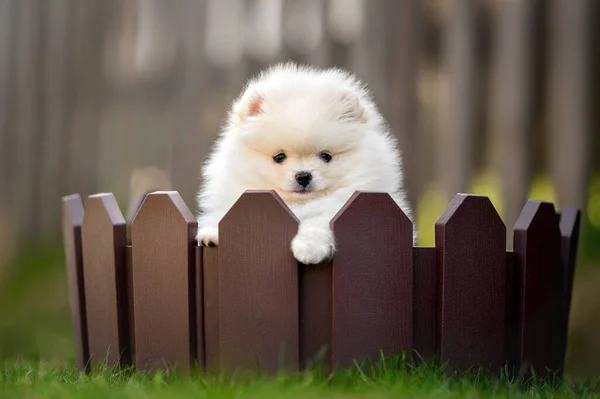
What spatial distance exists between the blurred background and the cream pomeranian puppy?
1091 mm

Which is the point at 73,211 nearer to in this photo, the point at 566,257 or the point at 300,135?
the point at 300,135

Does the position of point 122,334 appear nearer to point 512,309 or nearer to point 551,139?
point 512,309

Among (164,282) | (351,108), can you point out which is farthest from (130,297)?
(351,108)

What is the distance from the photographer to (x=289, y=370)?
91.8 inches

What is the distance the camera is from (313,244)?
228 cm

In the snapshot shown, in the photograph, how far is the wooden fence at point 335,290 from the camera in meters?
2.35

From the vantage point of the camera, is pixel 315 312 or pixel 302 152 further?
pixel 302 152

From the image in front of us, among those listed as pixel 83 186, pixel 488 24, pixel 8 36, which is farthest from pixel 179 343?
pixel 8 36

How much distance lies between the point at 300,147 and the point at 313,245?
1.44 feet

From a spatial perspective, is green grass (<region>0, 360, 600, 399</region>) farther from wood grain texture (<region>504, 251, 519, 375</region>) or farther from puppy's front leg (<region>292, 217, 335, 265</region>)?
puppy's front leg (<region>292, 217, 335, 265</region>)

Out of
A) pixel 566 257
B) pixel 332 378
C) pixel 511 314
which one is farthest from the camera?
pixel 566 257

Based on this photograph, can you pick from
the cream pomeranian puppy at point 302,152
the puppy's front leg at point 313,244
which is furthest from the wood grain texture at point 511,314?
the puppy's front leg at point 313,244

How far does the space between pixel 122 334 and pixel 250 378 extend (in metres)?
0.62

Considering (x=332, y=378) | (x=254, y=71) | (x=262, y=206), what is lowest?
(x=332, y=378)
